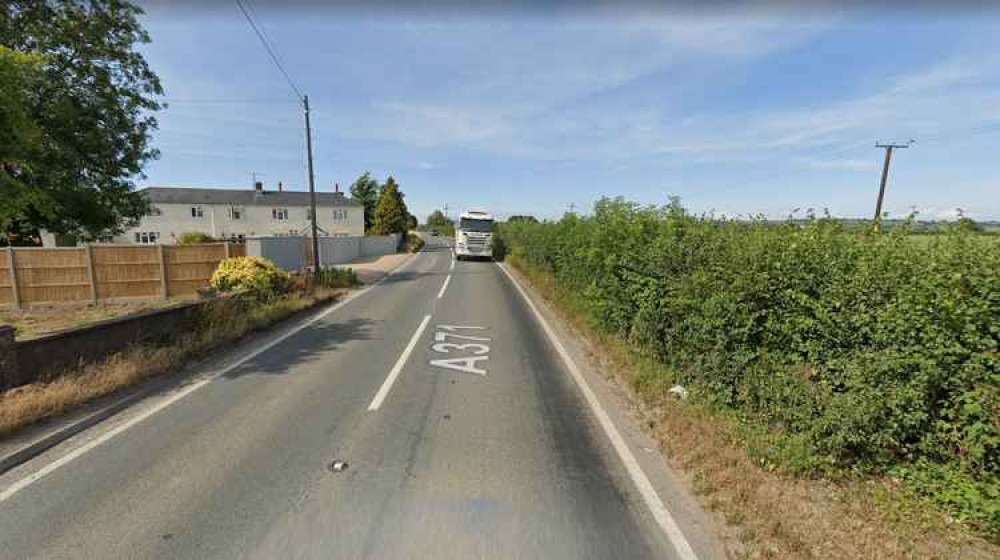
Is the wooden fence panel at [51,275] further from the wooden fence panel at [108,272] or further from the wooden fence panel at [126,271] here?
the wooden fence panel at [126,271]

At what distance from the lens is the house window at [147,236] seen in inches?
1629

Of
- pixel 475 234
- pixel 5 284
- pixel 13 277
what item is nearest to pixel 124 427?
pixel 13 277

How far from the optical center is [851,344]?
315cm

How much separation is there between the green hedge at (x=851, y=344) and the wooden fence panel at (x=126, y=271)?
16705mm

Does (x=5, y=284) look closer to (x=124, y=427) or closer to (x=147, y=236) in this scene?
(x=124, y=427)

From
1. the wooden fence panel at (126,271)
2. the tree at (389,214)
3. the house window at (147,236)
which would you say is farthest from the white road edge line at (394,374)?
the house window at (147,236)

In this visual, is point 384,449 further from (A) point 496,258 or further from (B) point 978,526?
(A) point 496,258

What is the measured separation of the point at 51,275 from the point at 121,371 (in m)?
12.4

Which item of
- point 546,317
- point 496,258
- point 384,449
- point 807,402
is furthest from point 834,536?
Answer: point 496,258

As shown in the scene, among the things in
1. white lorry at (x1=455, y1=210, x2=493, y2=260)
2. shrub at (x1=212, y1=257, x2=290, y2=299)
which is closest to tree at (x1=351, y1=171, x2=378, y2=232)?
white lorry at (x1=455, y1=210, x2=493, y2=260)

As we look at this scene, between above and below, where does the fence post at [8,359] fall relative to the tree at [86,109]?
below

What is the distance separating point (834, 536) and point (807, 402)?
109cm

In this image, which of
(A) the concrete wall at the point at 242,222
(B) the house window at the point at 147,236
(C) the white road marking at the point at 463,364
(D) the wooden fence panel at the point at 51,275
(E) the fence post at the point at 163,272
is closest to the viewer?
(C) the white road marking at the point at 463,364

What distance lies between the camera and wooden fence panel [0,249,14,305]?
12.3 meters
